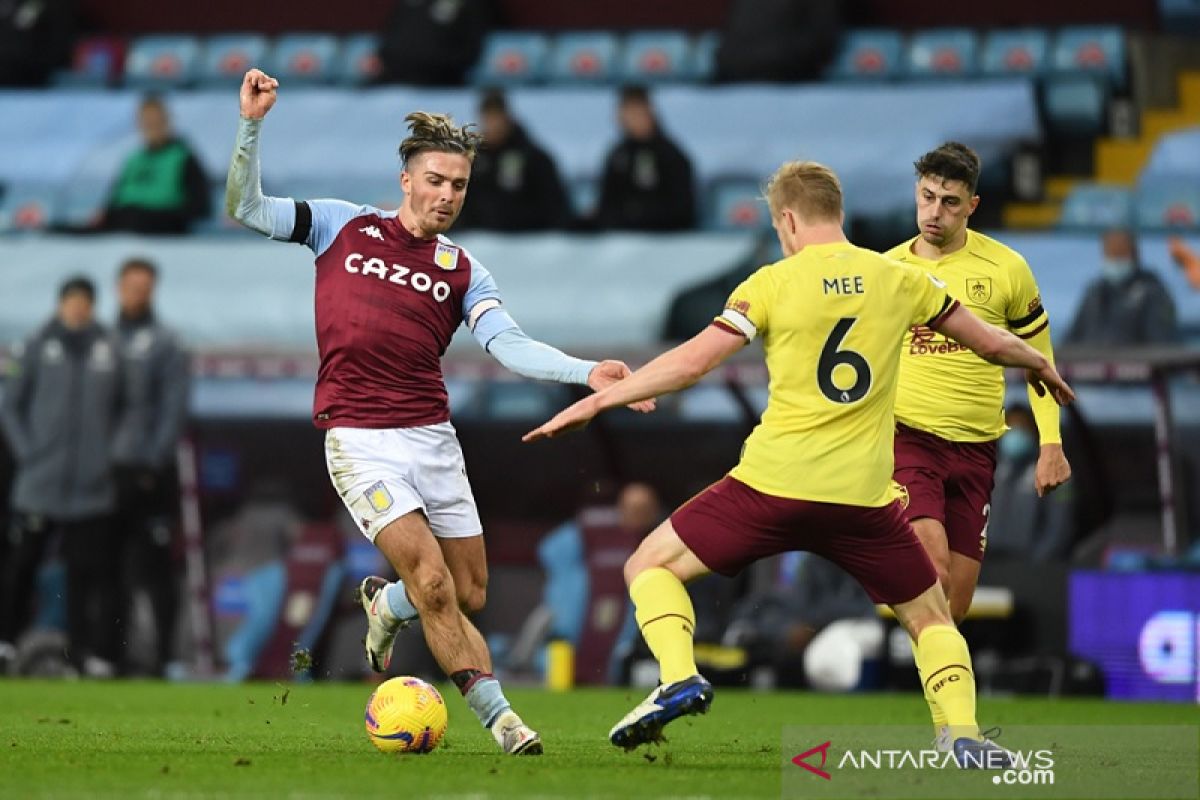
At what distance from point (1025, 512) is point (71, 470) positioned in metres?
6.85

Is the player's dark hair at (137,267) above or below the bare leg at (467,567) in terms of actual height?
above

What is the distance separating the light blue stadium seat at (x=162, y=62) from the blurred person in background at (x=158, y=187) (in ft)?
14.0

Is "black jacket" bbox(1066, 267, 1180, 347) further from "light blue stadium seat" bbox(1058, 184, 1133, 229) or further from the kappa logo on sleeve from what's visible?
the kappa logo on sleeve

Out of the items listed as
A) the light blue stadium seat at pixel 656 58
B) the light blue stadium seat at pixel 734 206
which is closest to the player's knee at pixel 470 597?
the light blue stadium seat at pixel 734 206

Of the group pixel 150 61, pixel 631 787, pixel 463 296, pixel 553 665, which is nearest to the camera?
pixel 631 787

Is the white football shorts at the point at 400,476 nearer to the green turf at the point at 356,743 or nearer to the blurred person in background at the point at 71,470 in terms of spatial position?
the green turf at the point at 356,743

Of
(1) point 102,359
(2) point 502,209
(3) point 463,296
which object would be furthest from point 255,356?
(3) point 463,296

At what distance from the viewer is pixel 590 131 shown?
21266 millimetres

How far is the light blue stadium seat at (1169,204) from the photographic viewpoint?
18844 millimetres

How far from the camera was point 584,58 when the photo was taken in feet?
75.3

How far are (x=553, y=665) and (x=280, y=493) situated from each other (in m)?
3.07

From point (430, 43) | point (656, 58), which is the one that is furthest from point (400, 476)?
point (656, 58)

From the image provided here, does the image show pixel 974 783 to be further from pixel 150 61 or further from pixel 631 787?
pixel 150 61

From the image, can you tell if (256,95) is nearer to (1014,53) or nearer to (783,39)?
(783,39)
